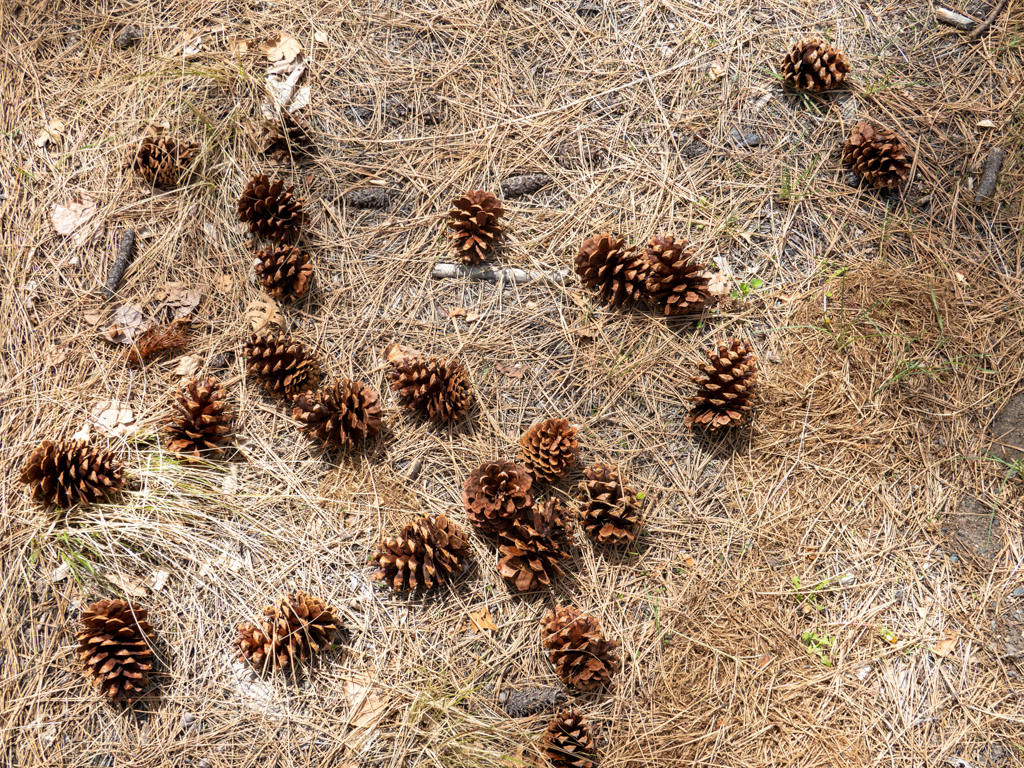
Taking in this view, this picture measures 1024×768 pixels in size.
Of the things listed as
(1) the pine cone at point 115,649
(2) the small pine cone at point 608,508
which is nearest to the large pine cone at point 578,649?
(2) the small pine cone at point 608,508

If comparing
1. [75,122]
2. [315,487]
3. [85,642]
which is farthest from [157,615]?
[75,122]

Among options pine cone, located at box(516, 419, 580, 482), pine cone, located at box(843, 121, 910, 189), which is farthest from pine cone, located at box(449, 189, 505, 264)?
pine cone, located at box(843, 121, 910, 189)

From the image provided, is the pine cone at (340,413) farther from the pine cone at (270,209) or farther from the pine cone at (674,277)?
the pine cone at (674,277)

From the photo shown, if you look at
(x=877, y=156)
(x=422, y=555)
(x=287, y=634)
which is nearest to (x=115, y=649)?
(x=287, y=634)

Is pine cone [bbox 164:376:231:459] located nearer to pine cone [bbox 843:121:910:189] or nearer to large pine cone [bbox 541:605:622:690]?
large pine cone [bbox 541:605:622:690]

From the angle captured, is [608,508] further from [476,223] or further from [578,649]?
[476,223]
